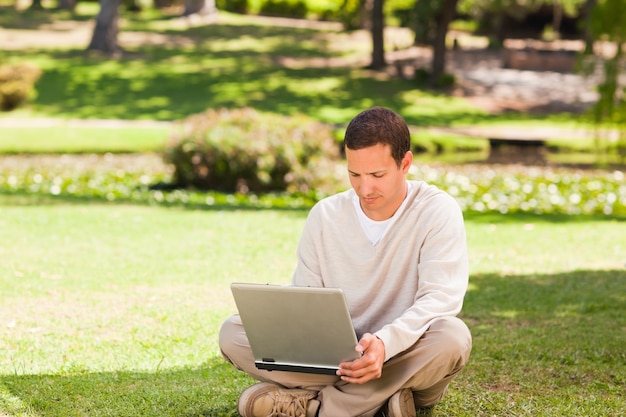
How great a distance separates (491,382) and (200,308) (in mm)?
2542

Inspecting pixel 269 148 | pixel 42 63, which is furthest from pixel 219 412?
pixel 42 63

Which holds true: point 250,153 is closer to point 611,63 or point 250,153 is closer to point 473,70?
point 611,63

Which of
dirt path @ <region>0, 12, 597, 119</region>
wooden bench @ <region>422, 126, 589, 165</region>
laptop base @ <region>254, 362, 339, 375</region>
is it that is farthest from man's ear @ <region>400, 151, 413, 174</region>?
dirt path @ <region>0, 12, 597, 119</region>

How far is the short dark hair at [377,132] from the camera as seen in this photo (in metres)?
4.05

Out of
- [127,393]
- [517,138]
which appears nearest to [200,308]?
[127,393]

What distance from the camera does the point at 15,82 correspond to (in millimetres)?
24609

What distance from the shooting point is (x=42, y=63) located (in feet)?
98.4

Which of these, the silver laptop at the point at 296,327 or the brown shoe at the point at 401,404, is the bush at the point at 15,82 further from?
the brown shoe at the point at 401,404

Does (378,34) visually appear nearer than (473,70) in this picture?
Yes

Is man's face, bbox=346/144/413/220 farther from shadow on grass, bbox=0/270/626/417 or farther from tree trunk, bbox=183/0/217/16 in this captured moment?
tree trunk, bbox=183/0/217/16

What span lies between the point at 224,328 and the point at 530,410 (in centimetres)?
152

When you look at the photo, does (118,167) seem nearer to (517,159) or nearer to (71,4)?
(517,159)

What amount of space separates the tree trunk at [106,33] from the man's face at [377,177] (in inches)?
1132

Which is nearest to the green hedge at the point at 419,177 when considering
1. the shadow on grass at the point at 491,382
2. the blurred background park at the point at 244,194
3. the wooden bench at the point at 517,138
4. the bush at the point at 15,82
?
the blurred background park at the point at 244,194
